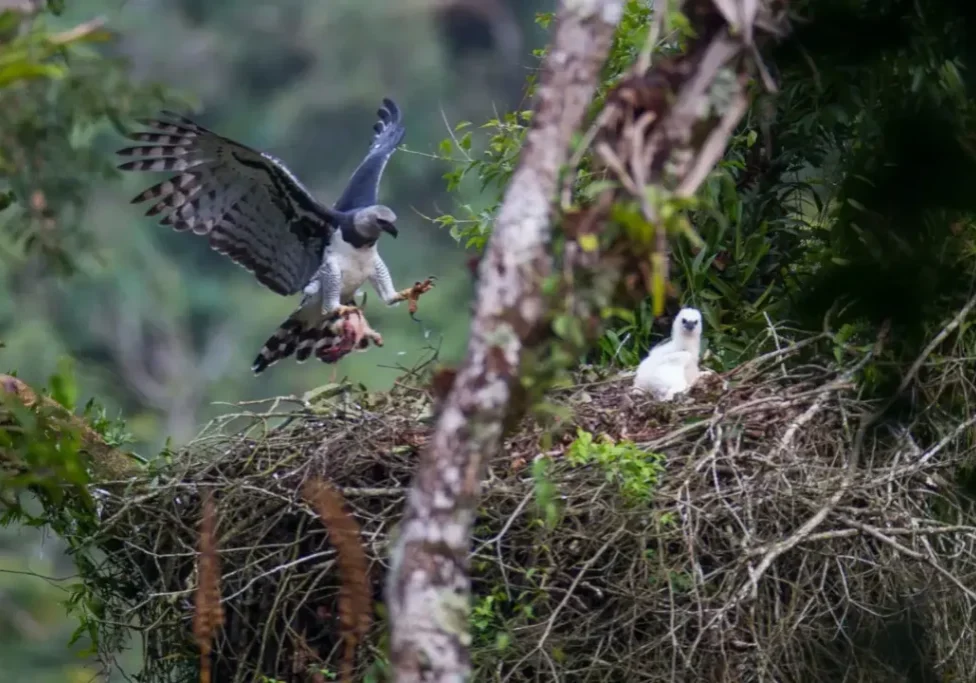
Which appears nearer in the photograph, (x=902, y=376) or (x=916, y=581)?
(x=902, y=376)

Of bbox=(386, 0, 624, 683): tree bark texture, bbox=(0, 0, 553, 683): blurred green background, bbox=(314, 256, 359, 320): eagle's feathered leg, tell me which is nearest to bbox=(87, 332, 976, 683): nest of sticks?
bbox=(314, 256, 359, 320): eagle's feathered leg

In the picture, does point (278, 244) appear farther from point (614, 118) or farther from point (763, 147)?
point (614, 118)

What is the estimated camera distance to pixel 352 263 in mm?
5324

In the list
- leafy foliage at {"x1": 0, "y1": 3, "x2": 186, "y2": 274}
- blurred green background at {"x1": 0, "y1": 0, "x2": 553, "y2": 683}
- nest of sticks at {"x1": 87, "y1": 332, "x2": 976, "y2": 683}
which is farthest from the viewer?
blurred green background at {"x1": 0, "y1": 0, "x2": 553, "y2": 683}

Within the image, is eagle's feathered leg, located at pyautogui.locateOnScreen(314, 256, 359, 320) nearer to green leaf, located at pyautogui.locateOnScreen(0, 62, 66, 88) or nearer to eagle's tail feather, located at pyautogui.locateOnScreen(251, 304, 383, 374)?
eagle's tail feather, located at pyautogui.locateOnScreen(251, 304, 383, 374)

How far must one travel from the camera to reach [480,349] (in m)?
1.85

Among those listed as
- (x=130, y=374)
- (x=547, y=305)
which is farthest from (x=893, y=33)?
(x=130, y=374)

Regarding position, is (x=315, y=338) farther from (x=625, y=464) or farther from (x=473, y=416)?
(x=473, y=416)

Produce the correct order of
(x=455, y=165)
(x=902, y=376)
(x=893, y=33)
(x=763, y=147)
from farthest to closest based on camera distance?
(x=455, y=165) → (x=763, y=147) → (x=902, y=376) → (x=893, y=33)

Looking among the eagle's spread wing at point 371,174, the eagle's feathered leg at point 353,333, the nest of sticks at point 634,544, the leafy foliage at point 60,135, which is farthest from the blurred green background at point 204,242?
the leafy foliage at point 60,135

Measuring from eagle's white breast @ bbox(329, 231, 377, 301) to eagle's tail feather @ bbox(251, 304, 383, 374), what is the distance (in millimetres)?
163

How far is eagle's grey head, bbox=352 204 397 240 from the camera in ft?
17.4

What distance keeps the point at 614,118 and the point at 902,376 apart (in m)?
1.47

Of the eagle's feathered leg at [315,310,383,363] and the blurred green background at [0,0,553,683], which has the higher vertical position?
the eagle's feathered leg at [315,310,383,363]
